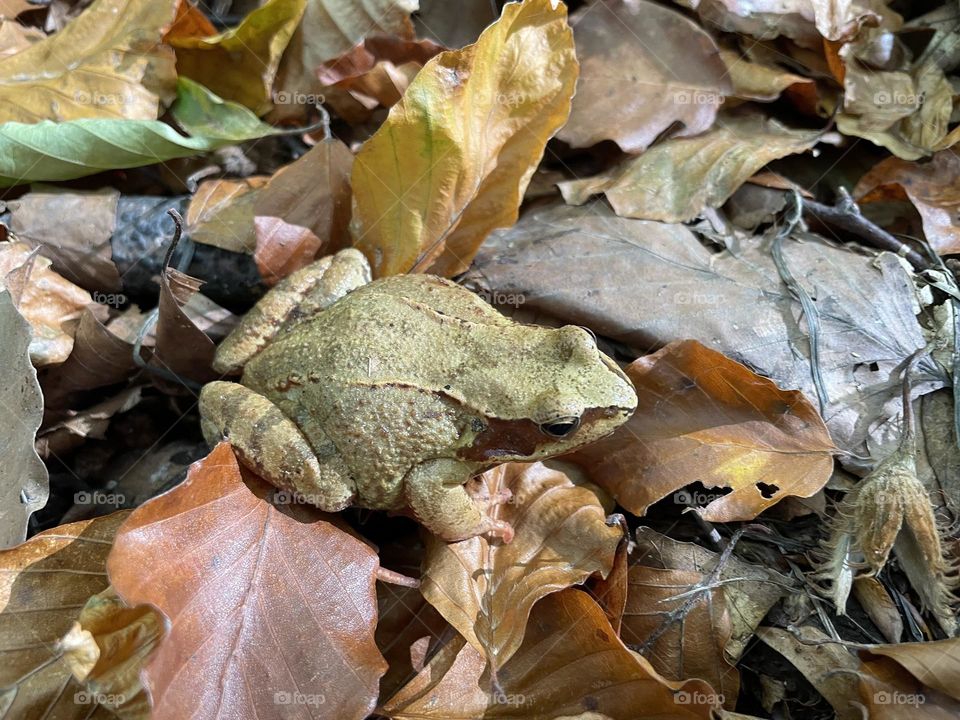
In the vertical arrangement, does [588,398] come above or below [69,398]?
above

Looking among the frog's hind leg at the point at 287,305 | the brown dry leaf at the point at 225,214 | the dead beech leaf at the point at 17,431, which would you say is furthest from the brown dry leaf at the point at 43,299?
the frog's hind leg at the point at 287,305

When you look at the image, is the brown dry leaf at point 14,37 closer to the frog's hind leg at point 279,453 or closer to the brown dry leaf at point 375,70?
the brown dry leaf at point 375,70

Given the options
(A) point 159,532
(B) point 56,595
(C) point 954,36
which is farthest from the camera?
(C) point 954,36

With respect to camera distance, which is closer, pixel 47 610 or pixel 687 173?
pixel 47 610

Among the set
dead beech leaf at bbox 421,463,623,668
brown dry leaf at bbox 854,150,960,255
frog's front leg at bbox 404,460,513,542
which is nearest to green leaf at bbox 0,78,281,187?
frog's front leg at bbox 404,460,513,542

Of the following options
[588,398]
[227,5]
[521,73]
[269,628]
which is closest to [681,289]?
[588,398]

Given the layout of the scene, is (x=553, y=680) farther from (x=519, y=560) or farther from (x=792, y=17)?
(x=792, y=17)

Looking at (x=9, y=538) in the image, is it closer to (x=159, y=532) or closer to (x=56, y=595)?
(x=56, y=595)

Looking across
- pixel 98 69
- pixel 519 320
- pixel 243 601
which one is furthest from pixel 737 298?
pixel 98 69
